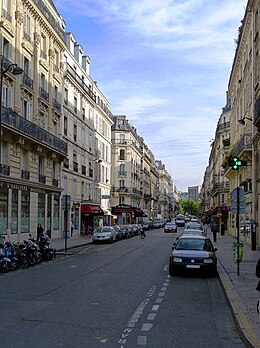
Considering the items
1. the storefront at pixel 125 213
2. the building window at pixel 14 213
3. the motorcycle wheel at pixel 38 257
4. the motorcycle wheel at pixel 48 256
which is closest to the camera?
the motorcycle wheel at pixel 38 257

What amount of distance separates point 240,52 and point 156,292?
3069cm

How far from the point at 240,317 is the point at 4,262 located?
11222 mm

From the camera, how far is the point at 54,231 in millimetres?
40781

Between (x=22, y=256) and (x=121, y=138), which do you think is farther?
(x=121, y=138)

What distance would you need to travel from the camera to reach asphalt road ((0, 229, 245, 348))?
26.5 feet

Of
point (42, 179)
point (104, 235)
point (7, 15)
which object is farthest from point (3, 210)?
point (104, 235)

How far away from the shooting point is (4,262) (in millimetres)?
18500

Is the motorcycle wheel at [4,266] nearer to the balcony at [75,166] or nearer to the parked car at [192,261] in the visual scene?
the parked car at [192,261]

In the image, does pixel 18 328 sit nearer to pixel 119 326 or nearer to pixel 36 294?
pixel 119 326

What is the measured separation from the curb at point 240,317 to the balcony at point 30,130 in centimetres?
1851

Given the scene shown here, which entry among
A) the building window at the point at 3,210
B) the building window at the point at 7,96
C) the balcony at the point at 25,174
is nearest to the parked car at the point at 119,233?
the balcony at the point at 25,174

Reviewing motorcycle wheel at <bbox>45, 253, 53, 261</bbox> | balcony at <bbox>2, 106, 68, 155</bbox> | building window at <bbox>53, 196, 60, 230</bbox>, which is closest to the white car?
building window at <bbox>53, 196, 60, 230</bbox>

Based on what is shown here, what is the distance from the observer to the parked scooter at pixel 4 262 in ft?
60.4

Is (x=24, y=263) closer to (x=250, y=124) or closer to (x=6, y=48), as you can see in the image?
(x=6, y=48)
